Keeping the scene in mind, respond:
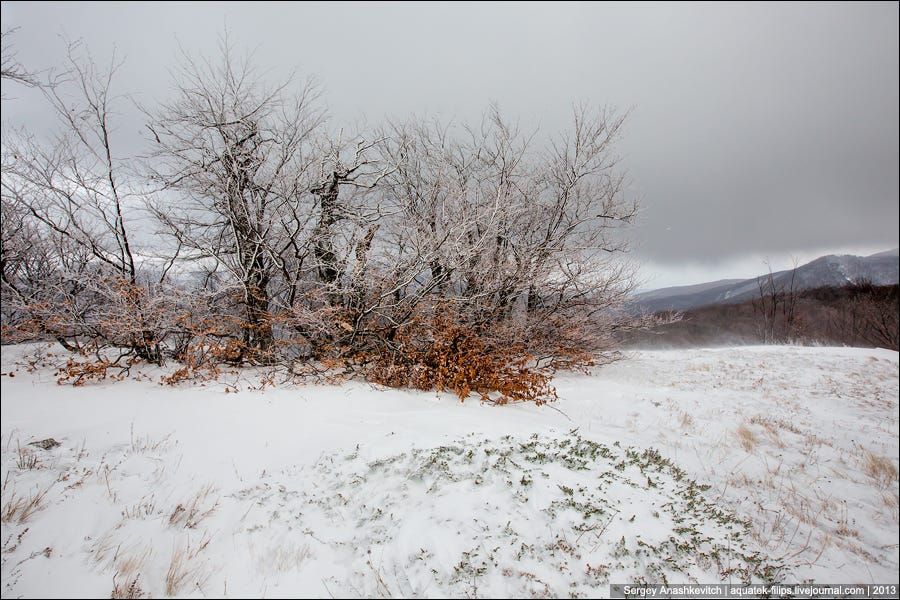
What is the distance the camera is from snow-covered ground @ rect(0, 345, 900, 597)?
2229mm

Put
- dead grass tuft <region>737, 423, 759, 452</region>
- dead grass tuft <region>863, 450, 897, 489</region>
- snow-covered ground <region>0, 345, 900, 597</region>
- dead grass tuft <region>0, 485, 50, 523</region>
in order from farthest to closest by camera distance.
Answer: dead grass tuft <region>737, 423, 759, 452</region>
dead grass tuft <region>863, 450, 897, 489</region>
dead grass tuft <region>0, 485, 50, 523</region>
snow-covered ground <region>0, 345, 900, 597</region>

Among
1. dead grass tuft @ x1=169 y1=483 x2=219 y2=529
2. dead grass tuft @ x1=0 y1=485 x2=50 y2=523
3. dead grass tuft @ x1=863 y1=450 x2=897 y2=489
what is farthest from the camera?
dead grass tuft @ x1=863 y1=450 x2=897 y2=489

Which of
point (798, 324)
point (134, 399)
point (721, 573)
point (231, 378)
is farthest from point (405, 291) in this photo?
point (798, 324)

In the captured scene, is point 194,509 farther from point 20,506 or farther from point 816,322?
point 816,322

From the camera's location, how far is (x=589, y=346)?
445 inches

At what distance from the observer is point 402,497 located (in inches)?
119

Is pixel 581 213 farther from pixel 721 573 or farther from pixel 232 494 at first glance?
pixel 232 494

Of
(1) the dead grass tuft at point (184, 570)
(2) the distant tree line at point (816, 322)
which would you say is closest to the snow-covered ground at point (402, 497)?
(1) the dead grass tuft at point (184, 570)

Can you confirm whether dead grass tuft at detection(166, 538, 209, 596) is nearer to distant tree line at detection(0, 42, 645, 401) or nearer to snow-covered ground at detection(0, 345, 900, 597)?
snow-covered ground at detection(0, 345, 900, 597)

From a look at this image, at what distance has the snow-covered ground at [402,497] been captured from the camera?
223 cm

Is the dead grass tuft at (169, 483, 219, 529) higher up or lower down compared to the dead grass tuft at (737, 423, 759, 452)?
higher up

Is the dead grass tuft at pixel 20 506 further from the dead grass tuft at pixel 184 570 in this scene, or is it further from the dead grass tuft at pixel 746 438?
the dead grass tuft at pixel 746 438

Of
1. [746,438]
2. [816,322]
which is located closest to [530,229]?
[746,438]

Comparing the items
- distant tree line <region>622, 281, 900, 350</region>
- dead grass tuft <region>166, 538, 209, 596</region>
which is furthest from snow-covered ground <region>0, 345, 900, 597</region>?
distant tree line <region>622, 281, 900, 350</region>
